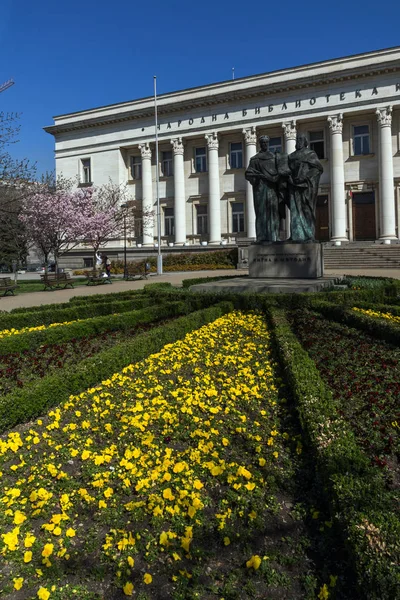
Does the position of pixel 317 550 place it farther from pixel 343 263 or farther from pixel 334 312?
pixel 343 263

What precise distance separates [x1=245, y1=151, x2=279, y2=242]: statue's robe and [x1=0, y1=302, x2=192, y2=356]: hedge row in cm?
527

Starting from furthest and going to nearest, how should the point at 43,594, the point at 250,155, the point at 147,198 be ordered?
1. the point at 147,198
2. the point at 250,155
3. the point at 43,594

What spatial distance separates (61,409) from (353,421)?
3146mm

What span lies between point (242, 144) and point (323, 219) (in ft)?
32.5

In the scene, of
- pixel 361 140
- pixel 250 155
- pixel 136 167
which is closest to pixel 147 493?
pixel 250 155

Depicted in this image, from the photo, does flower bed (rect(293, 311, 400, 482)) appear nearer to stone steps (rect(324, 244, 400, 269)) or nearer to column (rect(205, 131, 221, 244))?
stone steps (rect(324, 244, 400, 269))

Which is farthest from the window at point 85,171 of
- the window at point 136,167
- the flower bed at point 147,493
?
the flower bed at point 147,493

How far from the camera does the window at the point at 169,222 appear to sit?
4488 cm

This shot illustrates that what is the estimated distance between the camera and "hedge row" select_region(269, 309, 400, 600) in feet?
7.62

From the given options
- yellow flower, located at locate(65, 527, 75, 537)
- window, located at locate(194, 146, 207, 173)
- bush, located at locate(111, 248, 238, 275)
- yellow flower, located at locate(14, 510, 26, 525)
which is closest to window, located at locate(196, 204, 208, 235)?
window, located at locate(194, 146, 207, 173)

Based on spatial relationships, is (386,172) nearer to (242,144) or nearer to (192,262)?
(242,144)

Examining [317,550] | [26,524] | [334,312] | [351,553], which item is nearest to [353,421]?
[317,550]

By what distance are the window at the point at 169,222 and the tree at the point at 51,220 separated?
9390 mm

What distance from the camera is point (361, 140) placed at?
123ft
